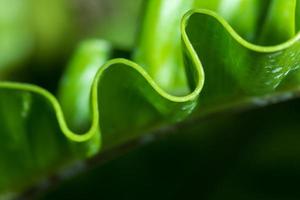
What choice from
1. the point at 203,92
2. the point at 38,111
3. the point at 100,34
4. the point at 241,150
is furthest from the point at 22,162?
the point at 100,34

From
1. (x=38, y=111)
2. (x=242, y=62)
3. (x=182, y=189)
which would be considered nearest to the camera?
(x=242, y=62)

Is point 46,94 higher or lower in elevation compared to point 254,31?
lower

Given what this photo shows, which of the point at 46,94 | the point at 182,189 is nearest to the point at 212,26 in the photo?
the point at 46,94

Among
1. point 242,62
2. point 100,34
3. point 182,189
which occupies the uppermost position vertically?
point 242,62

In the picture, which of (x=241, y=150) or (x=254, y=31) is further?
(x=241, y=150)

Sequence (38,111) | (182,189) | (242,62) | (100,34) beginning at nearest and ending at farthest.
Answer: (242,62) → (38,111) → (182,189) → (100,34)

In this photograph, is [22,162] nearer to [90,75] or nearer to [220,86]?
[90,75]

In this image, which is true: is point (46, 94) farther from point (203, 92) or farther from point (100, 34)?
point (100, 34)
